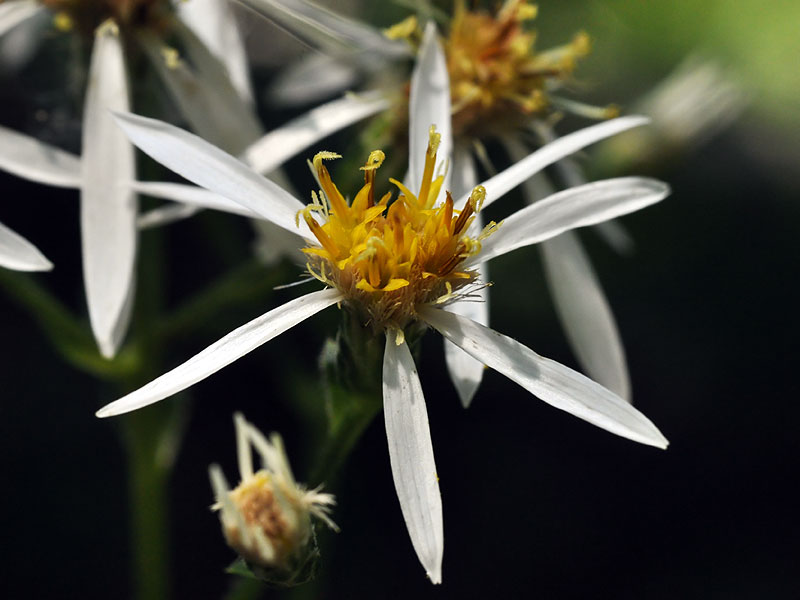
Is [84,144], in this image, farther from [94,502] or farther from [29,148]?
[94,502]

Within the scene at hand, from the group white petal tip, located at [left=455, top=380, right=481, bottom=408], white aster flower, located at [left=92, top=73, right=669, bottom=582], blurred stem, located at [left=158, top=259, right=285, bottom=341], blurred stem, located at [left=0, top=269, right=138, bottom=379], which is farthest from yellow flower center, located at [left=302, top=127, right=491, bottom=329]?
blurred stem, located at [left=0, top=269, right=138, bottom=379]

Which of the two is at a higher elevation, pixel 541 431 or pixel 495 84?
pixel 495 84

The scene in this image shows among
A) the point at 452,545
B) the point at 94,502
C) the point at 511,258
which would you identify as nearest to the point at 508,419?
the point at 452,545

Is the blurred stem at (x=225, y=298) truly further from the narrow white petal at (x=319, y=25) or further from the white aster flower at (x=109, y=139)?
the narrow white petal at (x=319, y=25)

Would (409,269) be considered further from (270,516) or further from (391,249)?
(270,516)

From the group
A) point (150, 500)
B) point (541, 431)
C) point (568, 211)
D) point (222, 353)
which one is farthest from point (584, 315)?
point (541, 431)

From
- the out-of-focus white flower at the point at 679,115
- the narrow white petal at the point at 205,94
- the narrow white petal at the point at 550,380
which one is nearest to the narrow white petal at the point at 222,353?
the narrow white petal at the point at 550,380
